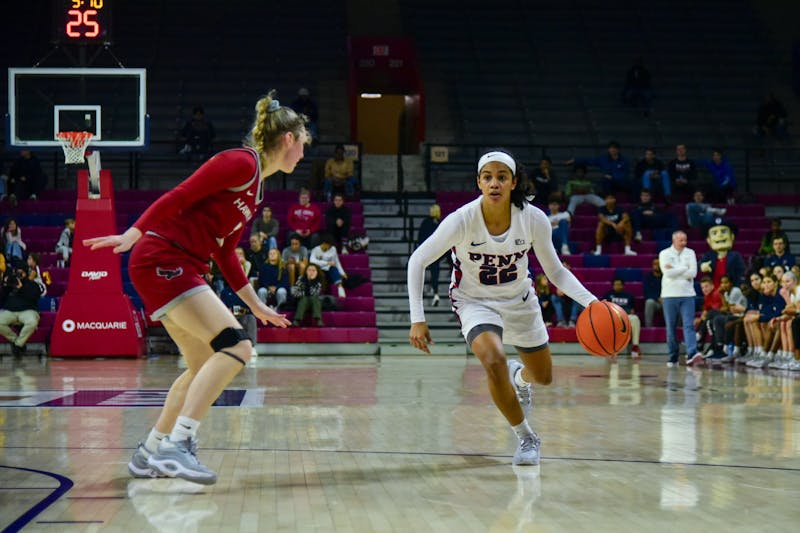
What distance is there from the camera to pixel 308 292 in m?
16.5

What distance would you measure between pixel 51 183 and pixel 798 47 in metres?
17.7

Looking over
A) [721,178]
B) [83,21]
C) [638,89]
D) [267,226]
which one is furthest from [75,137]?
[638,89]

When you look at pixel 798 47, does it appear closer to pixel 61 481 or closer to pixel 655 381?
pixel 655 381

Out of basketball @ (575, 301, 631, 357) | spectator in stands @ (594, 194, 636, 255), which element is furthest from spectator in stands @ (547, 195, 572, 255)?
basketball @ (575, 301, 631, 357)

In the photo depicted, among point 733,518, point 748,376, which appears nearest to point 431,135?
point 748,376

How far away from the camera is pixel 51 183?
21.5 m

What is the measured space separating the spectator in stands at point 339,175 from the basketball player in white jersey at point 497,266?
540 inches

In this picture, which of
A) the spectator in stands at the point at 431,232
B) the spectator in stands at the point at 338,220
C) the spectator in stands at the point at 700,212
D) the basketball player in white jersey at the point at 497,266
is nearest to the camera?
the basketball player in white jersey at the point at 497,266

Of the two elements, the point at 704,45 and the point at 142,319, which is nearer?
the point at 142,319

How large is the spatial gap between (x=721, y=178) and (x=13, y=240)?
13.1m

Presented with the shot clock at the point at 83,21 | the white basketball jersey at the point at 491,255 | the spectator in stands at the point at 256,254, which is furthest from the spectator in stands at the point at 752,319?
the shot clock at the point at 83,21

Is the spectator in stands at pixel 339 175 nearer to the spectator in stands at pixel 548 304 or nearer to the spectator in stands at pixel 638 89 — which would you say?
the spectator in stands at pixel 548 304

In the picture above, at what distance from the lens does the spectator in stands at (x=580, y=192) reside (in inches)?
790

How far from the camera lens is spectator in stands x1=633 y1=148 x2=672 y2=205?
2005cm
